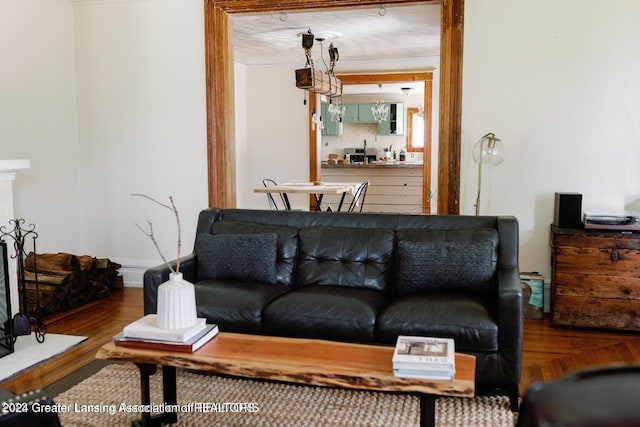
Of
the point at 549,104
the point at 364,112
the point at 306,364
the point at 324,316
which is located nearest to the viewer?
the point at 306,364

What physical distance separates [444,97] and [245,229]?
1.90 m

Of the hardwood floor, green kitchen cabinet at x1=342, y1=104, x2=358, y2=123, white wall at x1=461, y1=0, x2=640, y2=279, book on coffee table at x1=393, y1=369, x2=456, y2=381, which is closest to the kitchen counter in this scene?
green kitchen cabinet at x1=342, y1=104, x2=358, y2=123

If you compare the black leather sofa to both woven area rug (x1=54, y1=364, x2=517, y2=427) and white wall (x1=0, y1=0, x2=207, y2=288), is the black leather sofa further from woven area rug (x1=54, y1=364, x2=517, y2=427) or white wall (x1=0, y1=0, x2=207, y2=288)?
white wall (x1=0, y1=0, x2=207, y2=288)

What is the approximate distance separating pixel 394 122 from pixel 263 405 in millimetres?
10691

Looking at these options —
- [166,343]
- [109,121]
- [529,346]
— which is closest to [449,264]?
[529,346]

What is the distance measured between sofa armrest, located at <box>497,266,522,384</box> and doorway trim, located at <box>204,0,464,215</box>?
6.13ft

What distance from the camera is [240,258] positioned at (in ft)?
11.4

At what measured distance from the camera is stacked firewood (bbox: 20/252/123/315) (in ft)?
14.6

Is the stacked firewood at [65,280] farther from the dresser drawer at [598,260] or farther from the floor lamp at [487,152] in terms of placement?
the dresser drawer at [598,260]

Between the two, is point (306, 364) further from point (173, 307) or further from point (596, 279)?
point (596, 279)

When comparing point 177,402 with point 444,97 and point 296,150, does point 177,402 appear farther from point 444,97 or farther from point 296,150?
point 296,150

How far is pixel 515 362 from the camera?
2746mm

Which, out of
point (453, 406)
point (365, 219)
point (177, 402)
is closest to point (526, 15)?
point (365, 219)

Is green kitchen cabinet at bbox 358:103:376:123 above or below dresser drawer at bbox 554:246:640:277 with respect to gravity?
above
